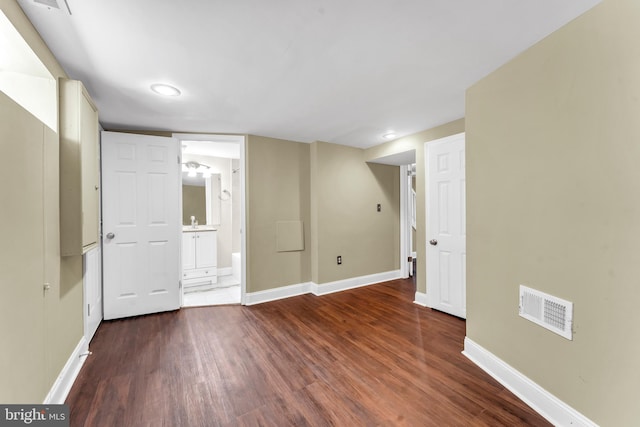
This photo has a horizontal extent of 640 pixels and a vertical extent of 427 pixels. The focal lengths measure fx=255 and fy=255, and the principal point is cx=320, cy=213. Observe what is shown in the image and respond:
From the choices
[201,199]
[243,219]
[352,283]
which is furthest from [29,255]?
[352,283]

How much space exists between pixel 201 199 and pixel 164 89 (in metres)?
2.75

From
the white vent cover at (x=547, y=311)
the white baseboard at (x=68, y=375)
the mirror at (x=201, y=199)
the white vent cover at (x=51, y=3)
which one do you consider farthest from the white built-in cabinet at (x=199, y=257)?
the white vent cover at (x=547, y=311)

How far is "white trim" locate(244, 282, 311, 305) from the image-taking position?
3.39m

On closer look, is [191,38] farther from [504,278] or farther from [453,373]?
[453,373]

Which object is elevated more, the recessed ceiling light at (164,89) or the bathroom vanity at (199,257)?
the recessed ceiling light at (164,89)

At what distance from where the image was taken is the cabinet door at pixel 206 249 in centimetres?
431

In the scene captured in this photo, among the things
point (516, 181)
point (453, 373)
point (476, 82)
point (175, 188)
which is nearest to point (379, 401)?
point (453, 373)

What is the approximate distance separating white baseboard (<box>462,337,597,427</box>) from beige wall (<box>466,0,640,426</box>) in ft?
0.14

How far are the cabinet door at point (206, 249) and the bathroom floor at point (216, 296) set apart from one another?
42 cm

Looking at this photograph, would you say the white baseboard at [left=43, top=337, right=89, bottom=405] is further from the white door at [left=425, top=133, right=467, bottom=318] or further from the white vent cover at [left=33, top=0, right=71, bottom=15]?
the white door at [left=425, top=133, right=467, bottom=318]

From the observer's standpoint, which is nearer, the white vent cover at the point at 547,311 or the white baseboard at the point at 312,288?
the white vent cover at the point at 547,311

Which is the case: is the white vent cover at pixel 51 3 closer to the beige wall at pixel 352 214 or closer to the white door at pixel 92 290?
the white door at pixel 92 290

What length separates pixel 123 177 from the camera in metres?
2.91

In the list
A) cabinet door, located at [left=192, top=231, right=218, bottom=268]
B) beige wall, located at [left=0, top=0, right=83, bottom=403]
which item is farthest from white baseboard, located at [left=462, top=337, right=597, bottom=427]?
cabinet door, located at [left=192, top=231, right=218, bottom=268]
